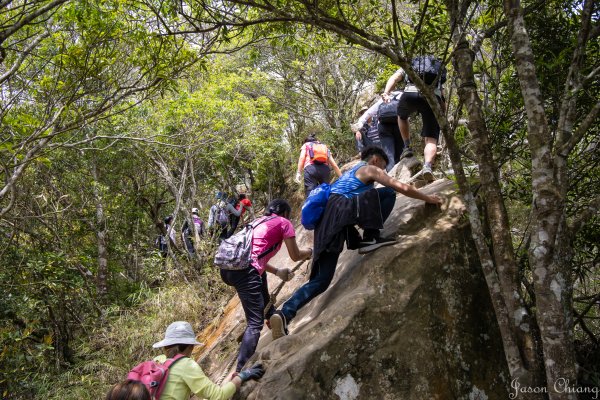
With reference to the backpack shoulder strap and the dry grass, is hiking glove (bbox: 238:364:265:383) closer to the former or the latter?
the backpack shoulder strap

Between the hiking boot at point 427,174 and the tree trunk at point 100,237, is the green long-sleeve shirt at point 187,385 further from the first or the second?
the tree trunk at point 100,237

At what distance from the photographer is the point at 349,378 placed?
3.79 metres

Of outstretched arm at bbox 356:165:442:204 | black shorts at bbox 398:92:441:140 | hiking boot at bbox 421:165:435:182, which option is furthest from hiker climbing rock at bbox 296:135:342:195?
outstretched arm at bbox 356:165:442:204

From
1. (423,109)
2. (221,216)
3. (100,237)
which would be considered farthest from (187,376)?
(100,237)

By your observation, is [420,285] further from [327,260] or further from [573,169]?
[573,169]

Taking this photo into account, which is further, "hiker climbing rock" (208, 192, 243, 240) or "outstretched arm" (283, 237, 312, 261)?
"hiker climbing rock" (208, 192, 243, 240)

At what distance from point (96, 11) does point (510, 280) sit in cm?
543

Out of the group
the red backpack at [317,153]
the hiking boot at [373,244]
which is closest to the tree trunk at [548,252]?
the hiking boot at [373,244]

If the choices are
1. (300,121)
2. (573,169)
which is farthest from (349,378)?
(300,121)

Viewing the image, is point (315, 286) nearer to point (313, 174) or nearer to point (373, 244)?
point (373, 244)

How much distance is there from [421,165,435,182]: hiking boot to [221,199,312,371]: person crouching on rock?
6.55ft

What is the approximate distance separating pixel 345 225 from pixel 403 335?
115cm

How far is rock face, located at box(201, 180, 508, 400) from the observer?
149 inches

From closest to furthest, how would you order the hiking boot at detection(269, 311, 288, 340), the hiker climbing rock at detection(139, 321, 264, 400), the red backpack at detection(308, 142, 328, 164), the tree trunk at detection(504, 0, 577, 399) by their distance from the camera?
the tree trunk at detection(504, 0, 577, 399) < the hiker climbing rock at detection(139, 321, 264, 400) < the hiking boot at detection(269, 311, 288, 340) < the red backpack at detection(308, 142, 328, 164)
